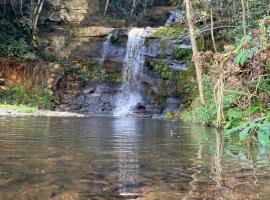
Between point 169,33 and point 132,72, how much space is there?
10.4 ft

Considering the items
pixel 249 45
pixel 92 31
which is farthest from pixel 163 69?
pixel 249 45

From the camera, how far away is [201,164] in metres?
5.23

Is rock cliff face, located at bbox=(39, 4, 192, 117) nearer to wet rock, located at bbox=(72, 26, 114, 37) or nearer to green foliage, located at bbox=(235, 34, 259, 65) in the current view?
wet rock, located at bbox=(72, 26, 114, 37)

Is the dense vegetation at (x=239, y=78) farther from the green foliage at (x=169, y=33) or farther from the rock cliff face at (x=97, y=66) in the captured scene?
the rock cliff face at (x=97, y=66)

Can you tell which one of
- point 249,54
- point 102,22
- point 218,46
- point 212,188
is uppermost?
point 102,22

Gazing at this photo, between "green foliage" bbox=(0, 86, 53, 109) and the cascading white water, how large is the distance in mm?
4052

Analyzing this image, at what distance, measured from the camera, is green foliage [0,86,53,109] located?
24516mm

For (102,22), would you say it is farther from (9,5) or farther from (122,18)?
(9,5)

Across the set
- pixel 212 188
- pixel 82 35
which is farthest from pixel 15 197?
pixel 82 35

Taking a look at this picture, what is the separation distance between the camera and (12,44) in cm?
2662

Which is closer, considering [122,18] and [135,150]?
[135,150]

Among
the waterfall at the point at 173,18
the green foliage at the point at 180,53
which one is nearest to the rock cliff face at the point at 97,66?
the green foliage at the point at 180,53

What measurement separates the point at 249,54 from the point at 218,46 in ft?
70.3

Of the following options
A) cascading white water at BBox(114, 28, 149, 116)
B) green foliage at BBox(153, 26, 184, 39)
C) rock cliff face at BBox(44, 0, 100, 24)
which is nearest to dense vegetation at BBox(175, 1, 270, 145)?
green foliage at BBox(153, 26, 184, 39)
